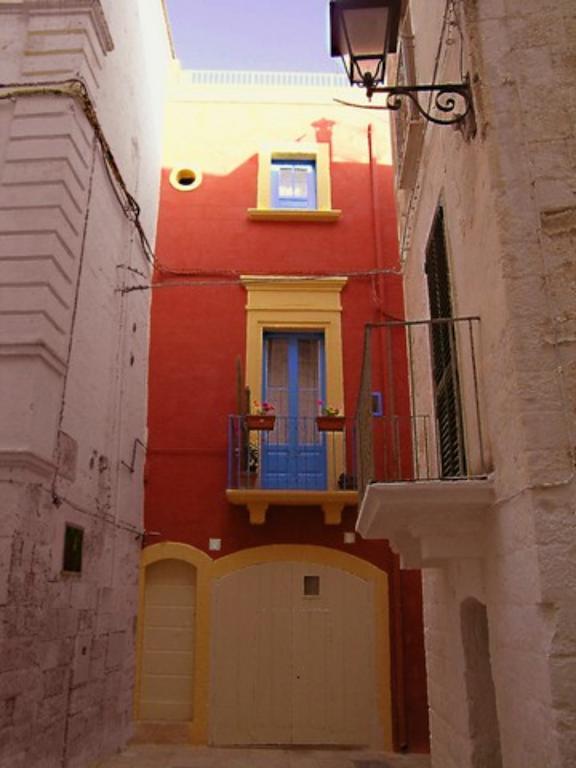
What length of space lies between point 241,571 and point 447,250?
19.3ft

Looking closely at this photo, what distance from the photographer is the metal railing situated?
1011 centimetres

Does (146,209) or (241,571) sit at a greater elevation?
(146,209)

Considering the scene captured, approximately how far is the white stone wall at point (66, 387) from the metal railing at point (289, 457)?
1385mm

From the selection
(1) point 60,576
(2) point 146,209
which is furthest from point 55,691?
(2) point 146,209

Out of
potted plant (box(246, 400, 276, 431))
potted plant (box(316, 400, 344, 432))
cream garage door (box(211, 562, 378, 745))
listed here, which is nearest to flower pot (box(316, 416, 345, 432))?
potted plant (box(316, 400, 344, 432))

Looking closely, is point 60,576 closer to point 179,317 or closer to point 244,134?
point 179,317

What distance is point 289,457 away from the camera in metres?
10.3

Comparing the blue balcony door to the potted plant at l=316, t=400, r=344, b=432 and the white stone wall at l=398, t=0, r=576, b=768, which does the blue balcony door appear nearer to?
the potted plant at l=316, t=400, r=344, b=432

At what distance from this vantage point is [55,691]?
260 inches

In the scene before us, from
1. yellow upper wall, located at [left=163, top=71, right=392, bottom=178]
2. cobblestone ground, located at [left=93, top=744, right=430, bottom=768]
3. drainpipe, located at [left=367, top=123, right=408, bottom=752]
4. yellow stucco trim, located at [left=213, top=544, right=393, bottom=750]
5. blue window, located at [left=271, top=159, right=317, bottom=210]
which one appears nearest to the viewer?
cobblestone ground, located at [left=93, top=744, right=430, bottom=768]

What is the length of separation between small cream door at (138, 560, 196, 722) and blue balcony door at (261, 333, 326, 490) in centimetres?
179

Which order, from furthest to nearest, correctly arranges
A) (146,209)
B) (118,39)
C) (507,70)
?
(146,209)
(118,39)
(507,70)

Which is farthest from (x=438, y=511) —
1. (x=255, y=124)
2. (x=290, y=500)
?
(x=255, y=124)

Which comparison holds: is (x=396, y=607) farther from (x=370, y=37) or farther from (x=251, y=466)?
(x=370, y=37)
